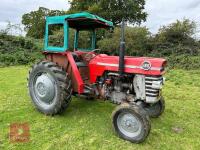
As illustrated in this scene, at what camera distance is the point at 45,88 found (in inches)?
208

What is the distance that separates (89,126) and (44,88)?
1.24 metres

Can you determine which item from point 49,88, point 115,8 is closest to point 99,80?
point 49,88

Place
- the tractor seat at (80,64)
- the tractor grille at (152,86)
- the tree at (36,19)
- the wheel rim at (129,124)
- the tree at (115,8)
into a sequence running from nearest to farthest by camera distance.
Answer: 1. the wheel rim at (129,124)
2. the tractor grille at (152,86)
3. the tractor seat at (80,64)
4. the tree at (115,8)
5. the tree at (36,19)

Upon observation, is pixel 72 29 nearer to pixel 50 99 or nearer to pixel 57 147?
pixel 50 99

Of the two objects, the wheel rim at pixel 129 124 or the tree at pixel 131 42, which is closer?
the wheel rim at pixel 129 124

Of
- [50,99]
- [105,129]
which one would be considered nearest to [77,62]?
[50,99]

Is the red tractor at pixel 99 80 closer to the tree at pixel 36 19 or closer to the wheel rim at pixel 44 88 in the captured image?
the wheel rim at pixel 44 88

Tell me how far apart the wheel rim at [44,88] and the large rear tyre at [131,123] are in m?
1.46

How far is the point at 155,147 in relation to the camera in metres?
4.10

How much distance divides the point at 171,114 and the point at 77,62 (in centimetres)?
232

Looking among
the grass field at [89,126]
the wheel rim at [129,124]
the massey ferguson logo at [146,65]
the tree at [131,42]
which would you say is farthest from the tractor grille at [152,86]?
the tree at [131,42]

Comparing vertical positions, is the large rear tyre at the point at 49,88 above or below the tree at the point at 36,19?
below

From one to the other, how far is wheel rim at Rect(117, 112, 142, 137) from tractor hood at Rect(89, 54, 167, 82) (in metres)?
0.78

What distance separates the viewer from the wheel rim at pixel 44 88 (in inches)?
203
